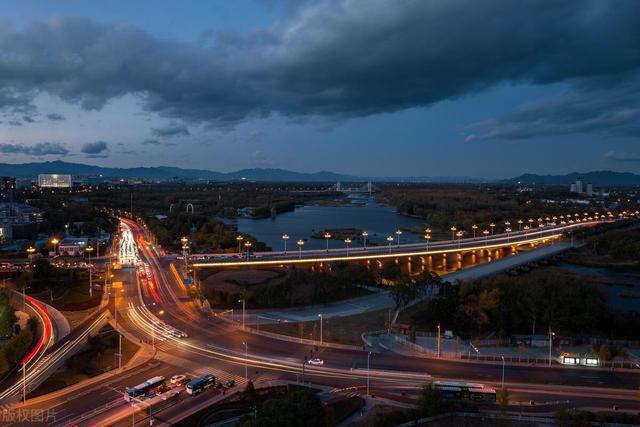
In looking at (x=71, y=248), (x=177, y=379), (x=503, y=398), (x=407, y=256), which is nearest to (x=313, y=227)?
(x=407, y=256)

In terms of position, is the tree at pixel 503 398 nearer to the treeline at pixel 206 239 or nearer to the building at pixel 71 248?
the treeline at pixel 206 239

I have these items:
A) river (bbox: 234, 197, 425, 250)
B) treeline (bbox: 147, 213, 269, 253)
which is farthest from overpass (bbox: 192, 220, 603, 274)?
river (bbox: 234, 197, 425, 250)

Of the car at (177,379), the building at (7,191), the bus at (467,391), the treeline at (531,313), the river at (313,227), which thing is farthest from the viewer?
the building at (7,191)

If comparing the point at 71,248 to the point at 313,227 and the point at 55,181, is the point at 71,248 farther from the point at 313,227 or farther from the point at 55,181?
the point at 55,181

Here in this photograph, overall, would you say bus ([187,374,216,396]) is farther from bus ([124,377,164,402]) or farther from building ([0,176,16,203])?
building ([0,176,16,203])

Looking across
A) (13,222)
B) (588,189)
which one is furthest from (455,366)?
(588,189)

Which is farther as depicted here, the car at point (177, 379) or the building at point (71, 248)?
the building at point (71, 248)

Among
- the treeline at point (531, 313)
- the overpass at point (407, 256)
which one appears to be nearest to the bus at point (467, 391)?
the treeline at point (531, 313)
